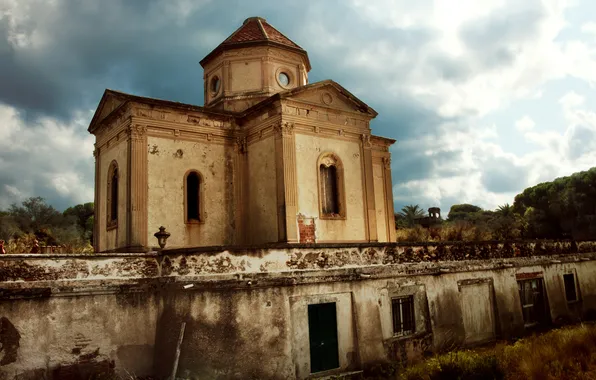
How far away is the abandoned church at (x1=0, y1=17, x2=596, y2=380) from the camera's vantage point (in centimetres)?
1032

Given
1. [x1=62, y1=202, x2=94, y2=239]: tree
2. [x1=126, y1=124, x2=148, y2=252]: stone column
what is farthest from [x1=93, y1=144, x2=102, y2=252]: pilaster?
[x1=62, y1=202, x2=94, y2=239]: tree

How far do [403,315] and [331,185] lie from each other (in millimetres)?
7465

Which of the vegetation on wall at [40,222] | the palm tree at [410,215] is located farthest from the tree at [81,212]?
the palm tree at [410,215]

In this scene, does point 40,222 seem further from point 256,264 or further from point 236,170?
point 256,264

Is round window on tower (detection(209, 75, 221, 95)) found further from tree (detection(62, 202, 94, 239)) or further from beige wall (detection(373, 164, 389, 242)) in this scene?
tree (detection(62, 202, 94, 239))

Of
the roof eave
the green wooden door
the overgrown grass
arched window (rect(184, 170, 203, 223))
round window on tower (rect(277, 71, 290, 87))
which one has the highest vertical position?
the roof eave

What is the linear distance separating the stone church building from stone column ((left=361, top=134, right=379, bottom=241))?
0.04 meters

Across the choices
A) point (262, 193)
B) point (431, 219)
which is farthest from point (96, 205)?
point (431, 219)

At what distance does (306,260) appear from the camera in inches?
463

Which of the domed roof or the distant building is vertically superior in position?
the domed roof

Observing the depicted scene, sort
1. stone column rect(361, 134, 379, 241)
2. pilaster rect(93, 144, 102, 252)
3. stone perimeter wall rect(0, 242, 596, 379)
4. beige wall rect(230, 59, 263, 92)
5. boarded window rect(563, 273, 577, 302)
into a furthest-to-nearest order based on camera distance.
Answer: beige wall rect(230, 59, 263, 92), pilaster rect(93, 144, 102, 252), stone column rect(361, 134, 379, 241), boarded window rect(563, 273, 577, 302), stone perimeter wall rect(0, 242, 596, 379)

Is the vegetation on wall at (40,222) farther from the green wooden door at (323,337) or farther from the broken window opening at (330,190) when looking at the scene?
the green wooden door at (323,337)

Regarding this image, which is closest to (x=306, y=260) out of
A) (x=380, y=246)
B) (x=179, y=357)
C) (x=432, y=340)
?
(x=380, y=246)

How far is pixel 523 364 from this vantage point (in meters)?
10.9
